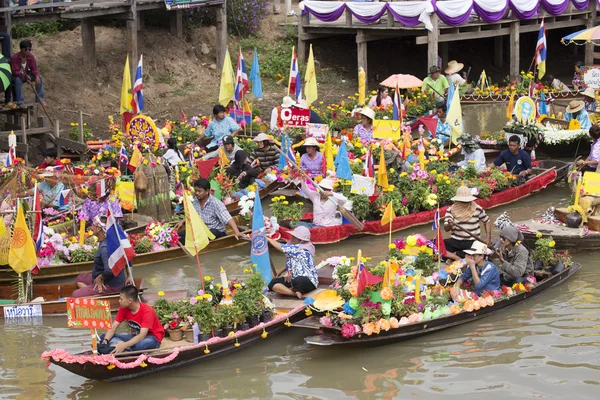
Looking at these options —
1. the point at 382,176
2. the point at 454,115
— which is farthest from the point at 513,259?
the point at 454,115

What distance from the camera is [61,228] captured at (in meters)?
15.1

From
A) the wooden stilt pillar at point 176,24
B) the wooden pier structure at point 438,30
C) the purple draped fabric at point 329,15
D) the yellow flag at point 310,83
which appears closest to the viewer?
the yellow flag at point 310,83

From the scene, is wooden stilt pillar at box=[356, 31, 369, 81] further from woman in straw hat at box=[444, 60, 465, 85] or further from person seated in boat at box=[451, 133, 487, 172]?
person seated in boat at box=[451, 133, 487, 172]

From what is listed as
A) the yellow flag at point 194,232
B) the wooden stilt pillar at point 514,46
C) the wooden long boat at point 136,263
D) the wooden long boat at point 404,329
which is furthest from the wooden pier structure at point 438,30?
the yellow flag at point 194,232

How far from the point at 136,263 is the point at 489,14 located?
16.0 metres

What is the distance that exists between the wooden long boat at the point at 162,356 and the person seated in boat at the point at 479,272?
217 cm

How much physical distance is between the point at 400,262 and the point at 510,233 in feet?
4.80

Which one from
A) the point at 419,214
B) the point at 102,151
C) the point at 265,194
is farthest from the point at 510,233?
the point at 102,151

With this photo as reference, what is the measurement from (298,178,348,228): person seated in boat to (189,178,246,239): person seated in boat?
4.26 feet

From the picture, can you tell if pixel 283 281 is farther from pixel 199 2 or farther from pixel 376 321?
pixel 199 2

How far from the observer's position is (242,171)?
17.2 metres

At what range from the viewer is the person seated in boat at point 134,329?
10.7m

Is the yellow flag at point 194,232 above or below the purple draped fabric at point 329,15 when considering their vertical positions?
below

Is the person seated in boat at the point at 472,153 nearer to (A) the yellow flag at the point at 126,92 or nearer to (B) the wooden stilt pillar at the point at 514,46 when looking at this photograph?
(A) the yellow flag at the point at 126,92
